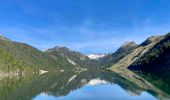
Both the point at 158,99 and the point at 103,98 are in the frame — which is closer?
the point at 158,99

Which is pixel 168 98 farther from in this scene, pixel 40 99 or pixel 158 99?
pixel 40 99

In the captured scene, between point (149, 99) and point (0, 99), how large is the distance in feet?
108

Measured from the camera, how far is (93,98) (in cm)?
8075

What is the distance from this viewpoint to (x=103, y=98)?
8081 centimetres

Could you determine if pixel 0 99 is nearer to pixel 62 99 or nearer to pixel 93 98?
pixel 62 99

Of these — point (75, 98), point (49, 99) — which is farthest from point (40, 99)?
point (75, 98)

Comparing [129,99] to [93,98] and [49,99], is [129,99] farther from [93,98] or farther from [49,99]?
[49,99]

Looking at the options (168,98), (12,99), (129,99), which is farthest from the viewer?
(12,99)

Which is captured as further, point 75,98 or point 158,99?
point 75,98

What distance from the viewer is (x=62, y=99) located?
3187 inches

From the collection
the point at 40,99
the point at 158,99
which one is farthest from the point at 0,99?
the point at 158,99

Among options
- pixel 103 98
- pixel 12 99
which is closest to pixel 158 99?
pixel 103 98

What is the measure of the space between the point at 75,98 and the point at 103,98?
22.9 ft

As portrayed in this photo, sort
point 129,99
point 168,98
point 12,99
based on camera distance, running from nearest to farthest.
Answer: point 168,98 < point 129,99 < point 12,99
